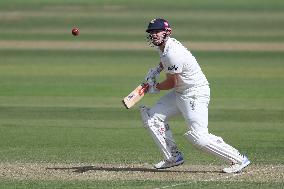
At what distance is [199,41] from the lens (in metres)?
48.4

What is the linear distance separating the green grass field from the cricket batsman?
13.8 inches

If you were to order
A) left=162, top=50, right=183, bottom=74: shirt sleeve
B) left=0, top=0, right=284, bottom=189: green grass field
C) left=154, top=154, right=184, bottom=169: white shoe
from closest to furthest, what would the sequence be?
left=162, top=50, right=183, bottom=74: shirt sleeve < left=0, top=0, right=284, bottom=189: green grass field < left=154, top=154, right=184, bottom=169: white shoe

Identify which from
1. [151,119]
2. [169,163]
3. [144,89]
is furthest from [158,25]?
[169,163]

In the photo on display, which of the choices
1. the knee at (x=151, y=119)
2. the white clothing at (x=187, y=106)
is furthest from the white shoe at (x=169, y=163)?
the knee at (x=151, y=119)

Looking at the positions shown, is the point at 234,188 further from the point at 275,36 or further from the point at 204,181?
the point at 275,36

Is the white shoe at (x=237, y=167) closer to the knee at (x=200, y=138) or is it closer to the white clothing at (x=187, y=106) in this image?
the white clothing at (x=187, y=106)

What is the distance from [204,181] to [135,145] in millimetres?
4424

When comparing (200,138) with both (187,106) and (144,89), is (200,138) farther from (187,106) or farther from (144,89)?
(144,89)

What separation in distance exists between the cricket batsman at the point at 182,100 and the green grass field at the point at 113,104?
0.35 metres

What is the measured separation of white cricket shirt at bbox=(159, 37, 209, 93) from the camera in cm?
1321

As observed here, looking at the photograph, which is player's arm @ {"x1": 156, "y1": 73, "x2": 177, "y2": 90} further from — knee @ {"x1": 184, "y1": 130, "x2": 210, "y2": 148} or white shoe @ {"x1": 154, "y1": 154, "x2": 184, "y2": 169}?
white shoe @ {"x1": 154, "y1": 154, "x2": 184, "y2": 169}

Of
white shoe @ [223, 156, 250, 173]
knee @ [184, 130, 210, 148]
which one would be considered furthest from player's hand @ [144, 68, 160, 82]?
white shoe @ [223, 156, 250, 173]

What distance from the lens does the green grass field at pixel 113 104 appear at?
13.5 m

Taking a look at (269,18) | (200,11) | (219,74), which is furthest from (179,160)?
(200,11)
